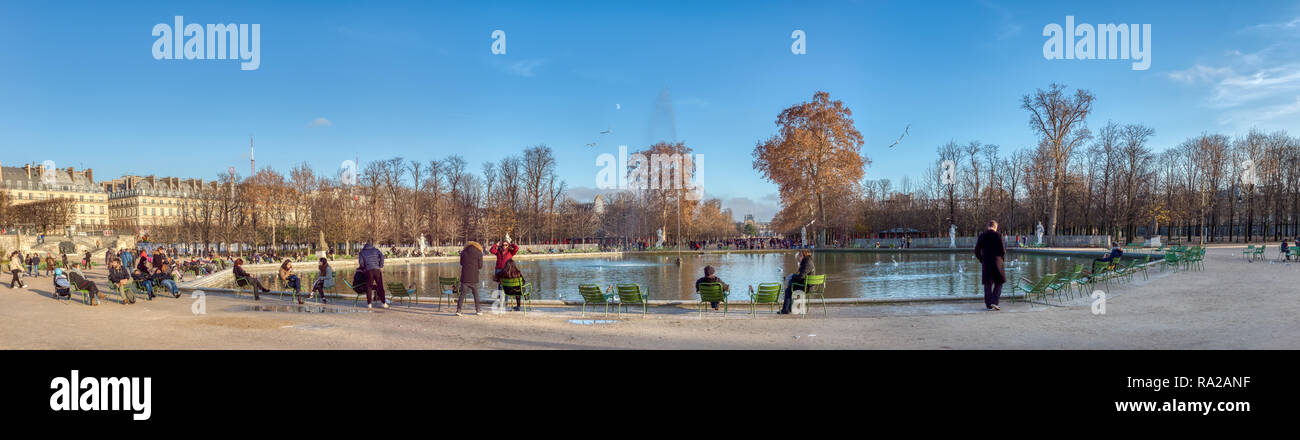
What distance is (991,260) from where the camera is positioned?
469 inches

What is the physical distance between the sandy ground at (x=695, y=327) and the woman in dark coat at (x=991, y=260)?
402 millimetres

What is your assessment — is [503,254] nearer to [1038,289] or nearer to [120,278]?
[120,278]

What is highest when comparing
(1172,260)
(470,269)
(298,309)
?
(470,269)

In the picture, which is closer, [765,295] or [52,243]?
[765,295]

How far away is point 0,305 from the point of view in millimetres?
14688

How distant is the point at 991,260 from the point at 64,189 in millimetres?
125667

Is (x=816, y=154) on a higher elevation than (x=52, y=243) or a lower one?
higher

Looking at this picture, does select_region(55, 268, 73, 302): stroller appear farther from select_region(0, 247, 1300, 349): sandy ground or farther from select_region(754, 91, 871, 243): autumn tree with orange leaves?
select_region(754, 91, 871, 243): autumn tree with orange leaves

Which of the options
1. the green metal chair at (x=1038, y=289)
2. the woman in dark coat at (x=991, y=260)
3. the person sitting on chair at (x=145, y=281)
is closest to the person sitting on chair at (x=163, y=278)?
the person sitting on chair at (x=145, y=281)

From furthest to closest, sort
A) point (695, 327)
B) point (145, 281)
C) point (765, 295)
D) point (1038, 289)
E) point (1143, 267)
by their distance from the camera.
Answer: point (1143, 267)
point (145, 281)
point (1038, 289)
point (765, 295)
point (695, 327)

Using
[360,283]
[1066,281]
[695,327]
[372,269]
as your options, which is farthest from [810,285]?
[360,283]

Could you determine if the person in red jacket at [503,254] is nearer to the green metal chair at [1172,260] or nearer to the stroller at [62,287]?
the stroller at [62,287]

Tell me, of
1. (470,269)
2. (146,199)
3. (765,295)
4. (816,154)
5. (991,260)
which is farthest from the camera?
(146,199)
